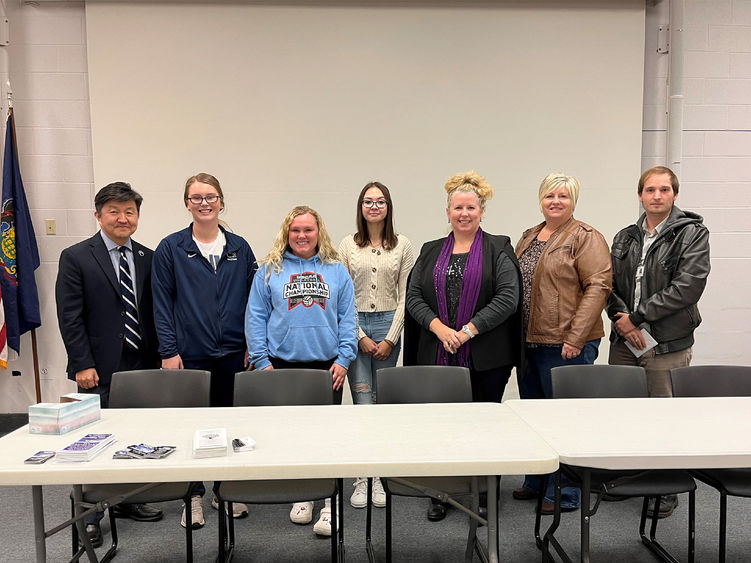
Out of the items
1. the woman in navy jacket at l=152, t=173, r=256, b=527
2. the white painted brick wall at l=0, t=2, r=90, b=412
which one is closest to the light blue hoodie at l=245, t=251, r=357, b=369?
the woman in navy jacket at l=152, t=173, r=256, b=527

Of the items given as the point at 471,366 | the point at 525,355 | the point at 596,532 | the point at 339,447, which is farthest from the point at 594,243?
the point at 339,447

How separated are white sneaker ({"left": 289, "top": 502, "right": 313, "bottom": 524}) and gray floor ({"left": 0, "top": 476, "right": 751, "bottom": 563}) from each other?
0.03m

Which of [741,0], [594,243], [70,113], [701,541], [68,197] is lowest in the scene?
[701,541]

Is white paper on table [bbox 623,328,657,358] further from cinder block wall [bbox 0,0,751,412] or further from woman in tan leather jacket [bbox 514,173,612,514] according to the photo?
cinder block wall [bbox 0,0,751,412]

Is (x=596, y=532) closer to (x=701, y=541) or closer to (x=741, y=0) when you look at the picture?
(x=701, y=541)

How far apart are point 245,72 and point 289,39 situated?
1.26ft

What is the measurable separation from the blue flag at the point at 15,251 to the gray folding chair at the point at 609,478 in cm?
351

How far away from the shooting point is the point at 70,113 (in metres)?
3.89

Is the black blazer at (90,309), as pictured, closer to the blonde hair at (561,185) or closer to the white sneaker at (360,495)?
the white sneaker at (360,495)

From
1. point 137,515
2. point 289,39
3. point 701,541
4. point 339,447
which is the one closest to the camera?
point 339,447

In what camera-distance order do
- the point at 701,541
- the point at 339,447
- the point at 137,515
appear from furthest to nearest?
1. the point at 137,515
2. the point at 701,541
3. the point at 339,447

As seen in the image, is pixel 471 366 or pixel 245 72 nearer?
pixel 471 366

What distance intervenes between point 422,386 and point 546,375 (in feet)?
2.71

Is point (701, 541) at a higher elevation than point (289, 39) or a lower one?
lower
